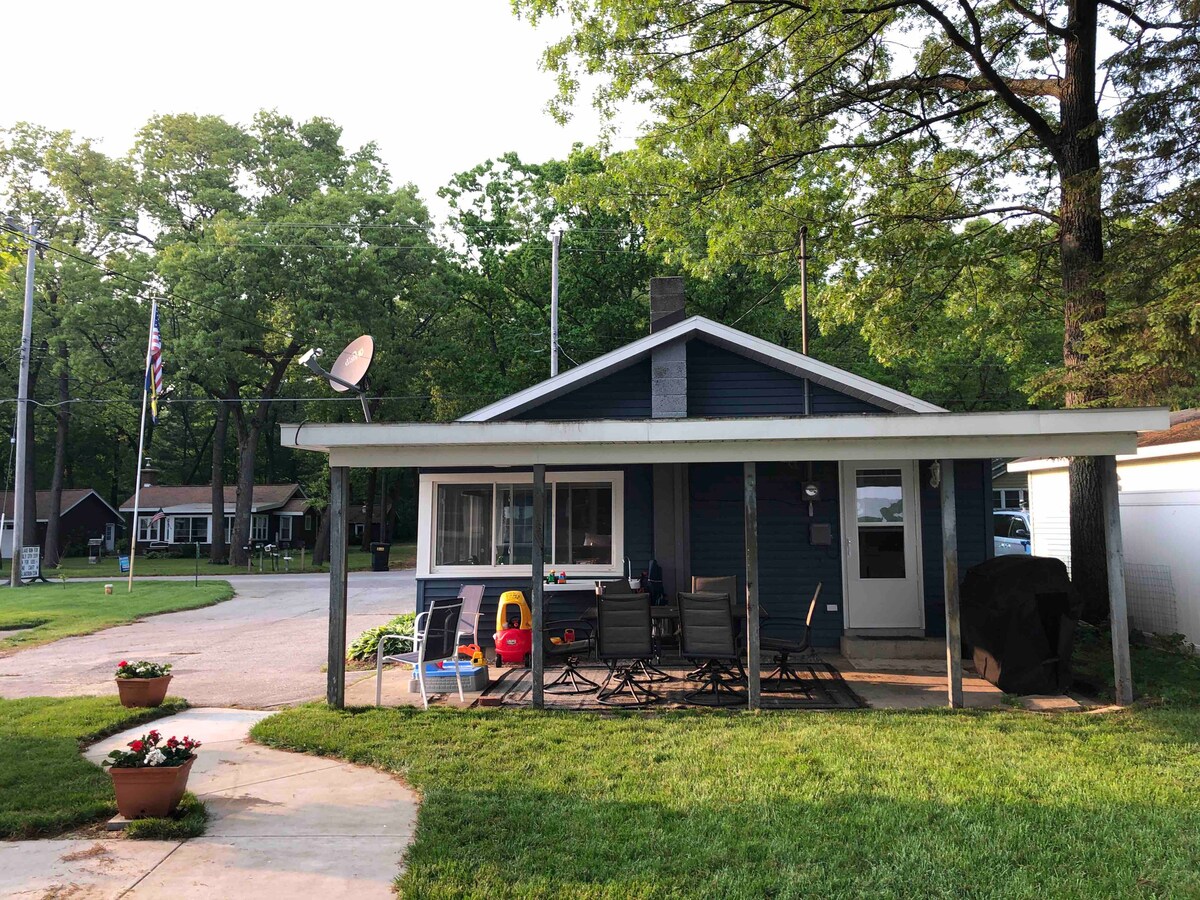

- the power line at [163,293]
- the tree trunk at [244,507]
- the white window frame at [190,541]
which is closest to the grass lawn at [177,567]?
the tree trunk at [244,507]

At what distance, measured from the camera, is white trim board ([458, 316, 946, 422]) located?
950 centimetres

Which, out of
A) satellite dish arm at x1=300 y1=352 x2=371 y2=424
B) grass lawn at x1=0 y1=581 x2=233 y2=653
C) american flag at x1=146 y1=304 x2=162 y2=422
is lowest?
grass lawn at x1=0 y1=581 x2=233 y2=653

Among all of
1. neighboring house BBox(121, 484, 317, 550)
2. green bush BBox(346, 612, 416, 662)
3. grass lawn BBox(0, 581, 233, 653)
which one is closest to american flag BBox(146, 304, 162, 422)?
grass lawn BBox(0, 581, 233, 653)

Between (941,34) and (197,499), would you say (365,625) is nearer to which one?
(941,34)

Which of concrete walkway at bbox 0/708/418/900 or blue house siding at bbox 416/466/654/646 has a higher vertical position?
blue house siding at bbox 416/466/654/646

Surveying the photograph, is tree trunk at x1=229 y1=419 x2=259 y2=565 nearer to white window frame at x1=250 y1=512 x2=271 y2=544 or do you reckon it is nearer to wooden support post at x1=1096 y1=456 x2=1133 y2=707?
white window frame at x1=250 y1=512 x2=271 y2=544

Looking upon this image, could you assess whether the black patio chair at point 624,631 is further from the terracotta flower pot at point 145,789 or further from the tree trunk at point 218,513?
the tree trunk at point 218,513

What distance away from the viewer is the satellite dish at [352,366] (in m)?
8.03

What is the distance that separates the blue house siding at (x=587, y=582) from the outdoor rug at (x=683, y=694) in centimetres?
149

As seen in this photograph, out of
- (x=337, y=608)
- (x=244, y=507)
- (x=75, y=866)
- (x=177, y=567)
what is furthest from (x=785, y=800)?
(x=177, y=567)

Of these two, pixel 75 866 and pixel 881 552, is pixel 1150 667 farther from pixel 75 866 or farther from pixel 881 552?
pixel 75 866

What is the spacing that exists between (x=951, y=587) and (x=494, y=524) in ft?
17.9

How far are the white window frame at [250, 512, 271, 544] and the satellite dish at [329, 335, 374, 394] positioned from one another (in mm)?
33970

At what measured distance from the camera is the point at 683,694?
7.35m
